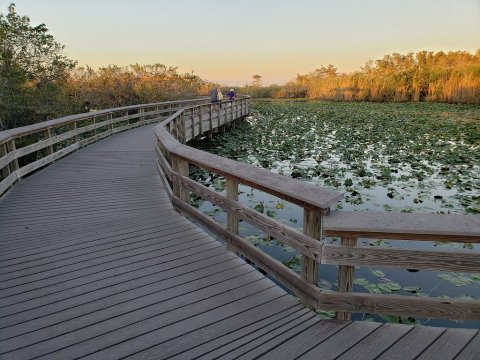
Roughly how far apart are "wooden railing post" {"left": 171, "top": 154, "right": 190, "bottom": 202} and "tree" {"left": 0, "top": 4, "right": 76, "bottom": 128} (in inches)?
429

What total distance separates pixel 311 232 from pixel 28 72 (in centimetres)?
1648

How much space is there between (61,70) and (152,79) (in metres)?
10.5

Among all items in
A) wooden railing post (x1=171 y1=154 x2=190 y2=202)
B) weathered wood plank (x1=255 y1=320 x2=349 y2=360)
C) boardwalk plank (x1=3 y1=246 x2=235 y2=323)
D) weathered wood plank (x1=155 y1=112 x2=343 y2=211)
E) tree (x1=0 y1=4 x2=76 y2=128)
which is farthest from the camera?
tree (x1=0 y1=4 x2=76 y2=128)

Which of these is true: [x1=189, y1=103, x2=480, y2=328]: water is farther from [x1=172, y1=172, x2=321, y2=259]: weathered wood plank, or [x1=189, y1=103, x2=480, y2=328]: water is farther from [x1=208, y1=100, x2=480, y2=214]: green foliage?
[x1=172, y1=172, x2=321, y2=259]: weathered wood plank

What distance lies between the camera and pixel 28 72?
14867mm

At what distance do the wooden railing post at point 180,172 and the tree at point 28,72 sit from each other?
35.8 feet

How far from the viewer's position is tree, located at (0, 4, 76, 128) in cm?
1320

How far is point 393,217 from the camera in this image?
2.23 meters

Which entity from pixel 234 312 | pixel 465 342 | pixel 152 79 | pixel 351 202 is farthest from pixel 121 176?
pixel 152 79

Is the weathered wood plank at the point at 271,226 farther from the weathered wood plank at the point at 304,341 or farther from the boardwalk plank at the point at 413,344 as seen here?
the boardwalk plank at the point at 413,344

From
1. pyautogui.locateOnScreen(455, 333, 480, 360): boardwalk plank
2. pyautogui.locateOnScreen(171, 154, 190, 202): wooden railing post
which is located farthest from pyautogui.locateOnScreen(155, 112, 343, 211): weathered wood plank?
A: pyautogui.locateOnScreen(455, 333, 480, 360): boardwalk plank

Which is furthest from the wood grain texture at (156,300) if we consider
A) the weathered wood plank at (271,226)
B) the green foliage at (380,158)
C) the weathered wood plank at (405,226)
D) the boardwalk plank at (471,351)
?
the green foliage at (380,158)

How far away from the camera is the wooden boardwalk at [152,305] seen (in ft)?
7.12

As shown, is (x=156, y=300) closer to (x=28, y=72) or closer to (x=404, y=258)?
(x=404, y=258)
